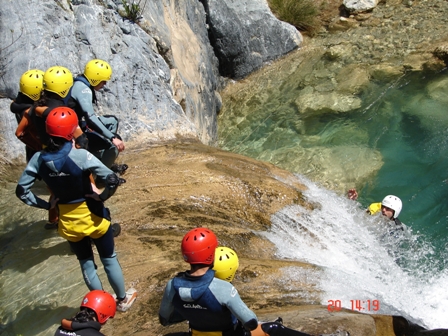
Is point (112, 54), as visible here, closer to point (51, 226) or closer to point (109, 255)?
point (51, 226)

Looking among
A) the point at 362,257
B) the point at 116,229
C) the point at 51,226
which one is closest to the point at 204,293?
the point at 116,229

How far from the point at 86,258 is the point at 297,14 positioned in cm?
963

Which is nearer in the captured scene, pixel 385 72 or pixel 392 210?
pixel 392 210

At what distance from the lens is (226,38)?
10656 millimetres

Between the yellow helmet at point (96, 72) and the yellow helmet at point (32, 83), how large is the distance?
0.42 metres

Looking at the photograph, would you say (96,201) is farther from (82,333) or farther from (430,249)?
(430,249)

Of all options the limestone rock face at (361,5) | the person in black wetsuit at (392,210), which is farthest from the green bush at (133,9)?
the limestone rock face at (361,5)

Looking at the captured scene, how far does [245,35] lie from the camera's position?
1080 centimetres

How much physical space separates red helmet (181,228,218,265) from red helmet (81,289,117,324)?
589mm

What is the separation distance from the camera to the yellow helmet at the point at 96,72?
15.3 ft

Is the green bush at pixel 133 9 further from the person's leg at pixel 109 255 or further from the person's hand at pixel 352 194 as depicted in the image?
the person's leg at pixel 109 255

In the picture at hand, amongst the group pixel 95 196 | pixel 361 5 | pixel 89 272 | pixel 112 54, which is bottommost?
pixel 361 5

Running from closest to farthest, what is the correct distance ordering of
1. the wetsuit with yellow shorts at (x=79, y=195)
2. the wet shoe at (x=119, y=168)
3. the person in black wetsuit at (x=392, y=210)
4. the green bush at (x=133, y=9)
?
1. the wetsuit with yellow shorts at (x=79, y=195)
2. the wet shoe at (x=119, y=168)
3. the person in black wetsuit at (x=392, y=210)
4. the green bush at (x=133, y=9)

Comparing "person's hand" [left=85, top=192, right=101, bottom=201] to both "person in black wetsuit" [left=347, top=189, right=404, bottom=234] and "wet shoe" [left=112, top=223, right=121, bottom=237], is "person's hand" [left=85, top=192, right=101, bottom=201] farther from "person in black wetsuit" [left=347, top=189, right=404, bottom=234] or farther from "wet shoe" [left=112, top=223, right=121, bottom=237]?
"person in black wetsuit" [left=347, top=189, right=404, bottom=234]
